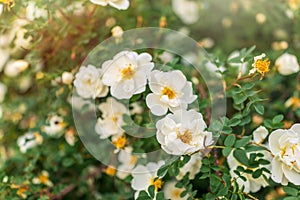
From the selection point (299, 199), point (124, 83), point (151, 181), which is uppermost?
point (124, 83)

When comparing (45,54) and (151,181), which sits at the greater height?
(45,54)

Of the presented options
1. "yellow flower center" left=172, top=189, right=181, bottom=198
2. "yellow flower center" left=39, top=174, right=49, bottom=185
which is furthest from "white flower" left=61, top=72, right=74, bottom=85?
"yellow flower center" left=172, top=189, right=181, bottom=198

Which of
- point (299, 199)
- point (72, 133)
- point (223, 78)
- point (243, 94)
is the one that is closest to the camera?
point (299, 199)

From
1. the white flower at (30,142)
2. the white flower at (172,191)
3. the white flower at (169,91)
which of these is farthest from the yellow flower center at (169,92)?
the white flower at (30,142)

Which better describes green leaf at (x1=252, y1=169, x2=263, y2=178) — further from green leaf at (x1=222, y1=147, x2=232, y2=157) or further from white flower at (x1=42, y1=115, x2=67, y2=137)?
white flower at (x1=42, y1=115, x2=67, y2=137)

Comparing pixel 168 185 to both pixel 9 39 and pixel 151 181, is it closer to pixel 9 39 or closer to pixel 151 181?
pixel 151 181

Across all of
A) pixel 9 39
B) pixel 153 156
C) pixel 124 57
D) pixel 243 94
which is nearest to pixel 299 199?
pixel 243 94

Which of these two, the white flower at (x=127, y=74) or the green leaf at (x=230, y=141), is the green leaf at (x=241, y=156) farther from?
the white flower at (x=127, y=74)
